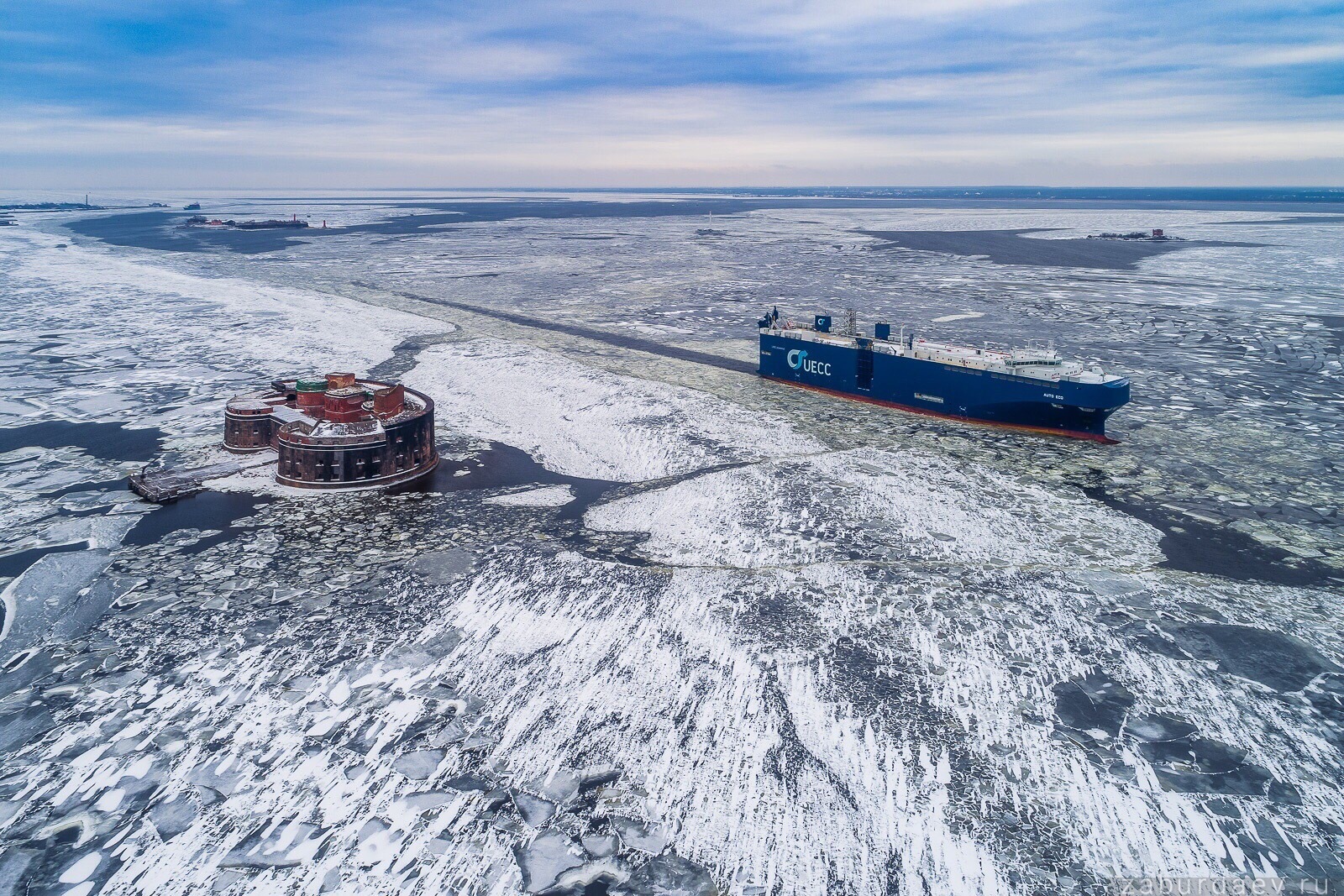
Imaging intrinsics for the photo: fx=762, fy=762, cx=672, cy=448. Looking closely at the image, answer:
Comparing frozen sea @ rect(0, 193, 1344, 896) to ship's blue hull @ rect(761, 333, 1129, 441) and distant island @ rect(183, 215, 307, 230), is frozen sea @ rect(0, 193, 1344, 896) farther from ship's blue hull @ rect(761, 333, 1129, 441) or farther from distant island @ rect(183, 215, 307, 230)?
distant island @ rect(183, 215, 307, 230)

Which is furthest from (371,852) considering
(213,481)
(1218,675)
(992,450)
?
(992,450)

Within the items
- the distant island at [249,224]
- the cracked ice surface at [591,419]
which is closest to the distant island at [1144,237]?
the cracked ice surface at [591,419]

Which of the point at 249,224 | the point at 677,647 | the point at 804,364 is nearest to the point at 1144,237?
the point at 804,364

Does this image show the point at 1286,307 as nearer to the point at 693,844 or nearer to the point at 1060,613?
the point at 1060,613

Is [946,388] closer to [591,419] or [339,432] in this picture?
[591,419]

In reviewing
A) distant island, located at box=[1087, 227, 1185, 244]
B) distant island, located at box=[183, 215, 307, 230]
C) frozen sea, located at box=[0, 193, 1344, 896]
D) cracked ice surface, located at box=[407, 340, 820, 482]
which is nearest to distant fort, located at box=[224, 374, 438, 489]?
frozen sea, located at box=[0, 193, 1344, 896]
